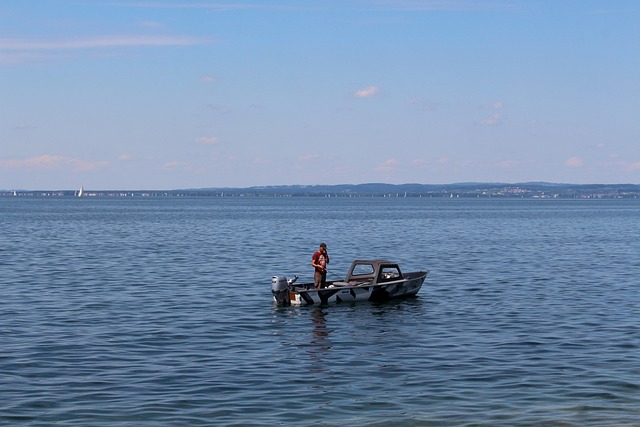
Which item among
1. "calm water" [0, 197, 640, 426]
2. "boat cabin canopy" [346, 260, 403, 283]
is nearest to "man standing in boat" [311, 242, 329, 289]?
"calm water" [0, 197, 640, 426]

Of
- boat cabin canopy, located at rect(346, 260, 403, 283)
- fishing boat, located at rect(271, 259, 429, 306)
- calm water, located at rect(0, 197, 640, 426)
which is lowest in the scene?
calm water, located at rect(0, 197, 640, 426)

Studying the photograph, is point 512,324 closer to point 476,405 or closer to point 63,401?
point 476,405

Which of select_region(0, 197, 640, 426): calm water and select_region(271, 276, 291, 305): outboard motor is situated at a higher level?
select_region(271, 276, 291, 305): outboard motor

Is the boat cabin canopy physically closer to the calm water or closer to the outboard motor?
the calm water

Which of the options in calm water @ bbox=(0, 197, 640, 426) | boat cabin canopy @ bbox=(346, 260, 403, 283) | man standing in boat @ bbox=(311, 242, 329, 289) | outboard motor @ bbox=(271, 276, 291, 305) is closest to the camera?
calm water @ bbox=(0, 197, 640, 426)

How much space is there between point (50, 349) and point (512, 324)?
681 inches

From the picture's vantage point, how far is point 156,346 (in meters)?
29.4

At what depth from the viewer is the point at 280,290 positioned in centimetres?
3966

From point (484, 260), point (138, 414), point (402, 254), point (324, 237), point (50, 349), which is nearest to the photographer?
point (138, 414)

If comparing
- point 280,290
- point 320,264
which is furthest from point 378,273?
point 280,290

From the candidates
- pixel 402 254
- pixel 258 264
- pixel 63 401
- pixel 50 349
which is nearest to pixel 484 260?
pixel 402 254

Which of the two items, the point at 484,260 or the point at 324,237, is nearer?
the point at 484,260

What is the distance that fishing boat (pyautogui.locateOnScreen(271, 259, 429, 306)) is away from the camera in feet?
131

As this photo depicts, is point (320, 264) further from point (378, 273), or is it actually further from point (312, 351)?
point (312, 351)
